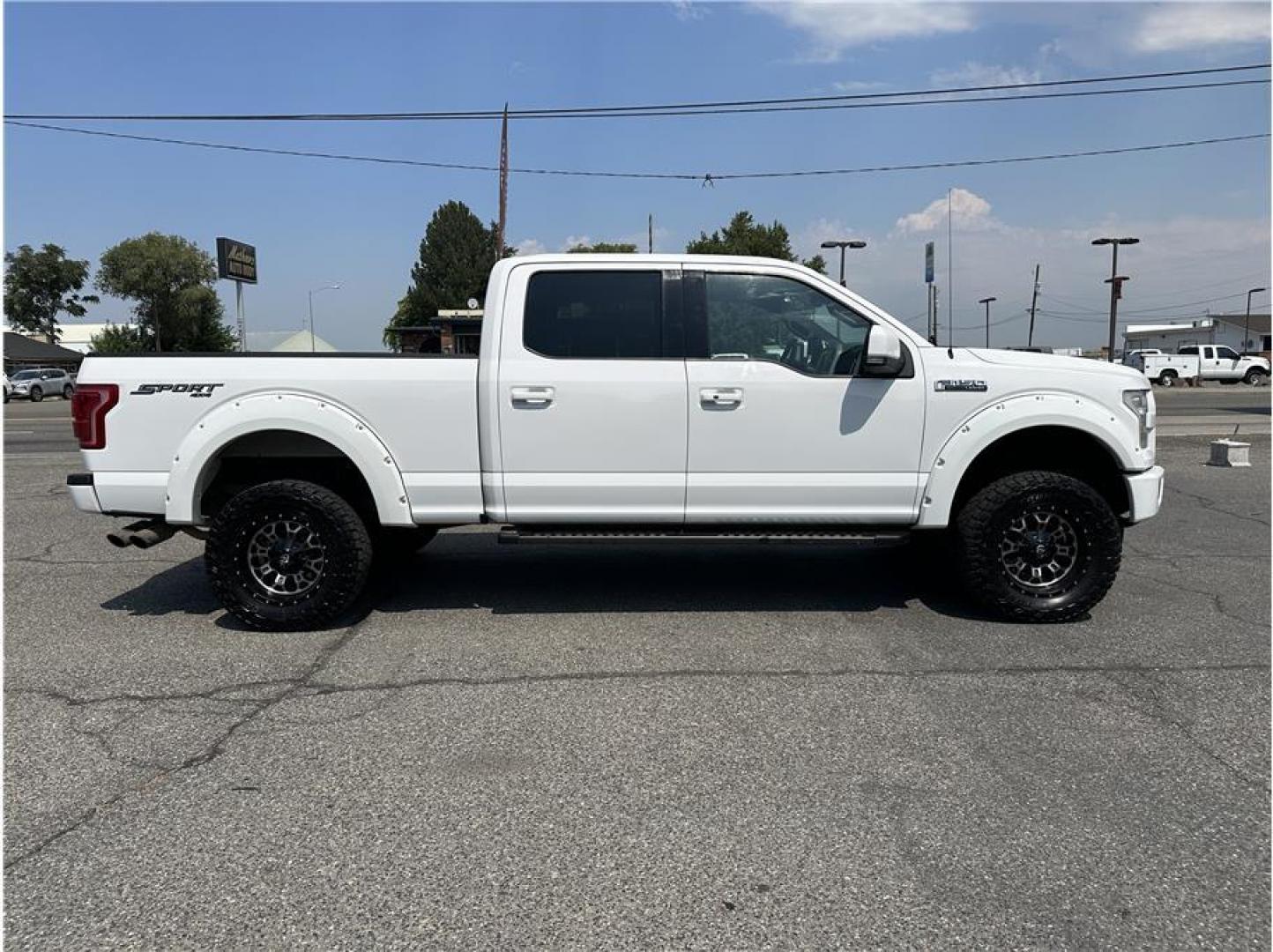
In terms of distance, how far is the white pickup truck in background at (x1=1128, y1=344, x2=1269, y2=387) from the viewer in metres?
43.2

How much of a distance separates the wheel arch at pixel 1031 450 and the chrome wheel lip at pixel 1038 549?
14.1 inches

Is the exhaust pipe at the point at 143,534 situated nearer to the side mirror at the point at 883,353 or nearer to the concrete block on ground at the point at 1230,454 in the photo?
the side mirror at the point at 883,353

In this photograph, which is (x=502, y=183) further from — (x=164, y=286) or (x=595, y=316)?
(x=164, y=286)

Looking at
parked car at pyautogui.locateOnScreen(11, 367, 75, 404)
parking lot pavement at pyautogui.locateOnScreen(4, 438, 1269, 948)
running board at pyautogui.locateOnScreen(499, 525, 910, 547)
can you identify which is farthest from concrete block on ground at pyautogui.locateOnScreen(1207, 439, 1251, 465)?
parked car at pyautogui.locateOnScreen(11, 367, 75, 404)

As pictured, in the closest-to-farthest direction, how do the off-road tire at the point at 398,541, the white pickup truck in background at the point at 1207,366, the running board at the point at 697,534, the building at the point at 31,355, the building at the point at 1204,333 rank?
1. the running board at the point at 697,534
2. the off-road tire at the point at 398,541
3. the white pickup truck in background at the point at 1207,366
4. the building at the point at 31,355
5. the building at the point at 1204,333

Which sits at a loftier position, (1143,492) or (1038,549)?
(1143,492)

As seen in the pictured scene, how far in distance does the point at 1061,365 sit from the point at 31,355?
253 ft

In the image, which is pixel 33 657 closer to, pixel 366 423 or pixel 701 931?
pixel 366 423

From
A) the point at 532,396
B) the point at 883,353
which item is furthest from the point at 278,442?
the point at 883,353

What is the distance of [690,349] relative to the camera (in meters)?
5.05

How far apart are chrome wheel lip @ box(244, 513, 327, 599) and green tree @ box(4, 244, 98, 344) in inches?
3156

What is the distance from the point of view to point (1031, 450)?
17.8 ft

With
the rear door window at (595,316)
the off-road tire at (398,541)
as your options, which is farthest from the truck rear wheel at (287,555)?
the rear door window at (595,316)

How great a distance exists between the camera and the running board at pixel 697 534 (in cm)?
512
